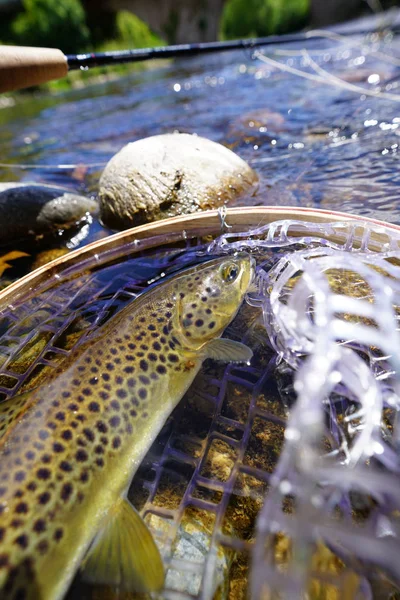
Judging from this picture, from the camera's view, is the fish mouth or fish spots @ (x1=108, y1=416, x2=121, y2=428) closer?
fish spots @ (x1=108, y1=416, x2=121, y2=428)

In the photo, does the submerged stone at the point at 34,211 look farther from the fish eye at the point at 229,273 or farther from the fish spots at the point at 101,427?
the fish spots at the point at 101,427

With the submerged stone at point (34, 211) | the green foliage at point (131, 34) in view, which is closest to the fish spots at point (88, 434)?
the submerged stone at point (34, 211)

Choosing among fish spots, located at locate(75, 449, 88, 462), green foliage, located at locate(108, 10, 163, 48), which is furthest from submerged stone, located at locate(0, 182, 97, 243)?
green foliage, located at locate(108, 10, 163, 48)

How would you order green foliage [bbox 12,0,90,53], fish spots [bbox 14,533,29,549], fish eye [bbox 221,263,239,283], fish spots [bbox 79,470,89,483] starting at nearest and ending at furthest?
fish spots [bbox 14,533,29,549]
fish spots [bbox 79,470,89,483]
fish eye [bbox 221,263,239,283]
green foliage [bbox 12,0,90,53]

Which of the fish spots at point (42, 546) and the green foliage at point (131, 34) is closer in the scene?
the fish spots at point (42, 546)

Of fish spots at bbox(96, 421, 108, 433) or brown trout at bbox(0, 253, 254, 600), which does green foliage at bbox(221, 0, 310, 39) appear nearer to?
brown trout at bbox(0, 253, 254, 600)

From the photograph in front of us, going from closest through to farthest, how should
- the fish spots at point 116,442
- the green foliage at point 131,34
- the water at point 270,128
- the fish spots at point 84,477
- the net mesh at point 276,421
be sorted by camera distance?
1. the net mesh at point 276,421
2. the fish spots at point 84,477
3. the fish spots at point 116,442
4. the water at point 270,128
5. the green foliage at point 131,34

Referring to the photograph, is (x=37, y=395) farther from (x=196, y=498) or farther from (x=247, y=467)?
(x=247, y=467)

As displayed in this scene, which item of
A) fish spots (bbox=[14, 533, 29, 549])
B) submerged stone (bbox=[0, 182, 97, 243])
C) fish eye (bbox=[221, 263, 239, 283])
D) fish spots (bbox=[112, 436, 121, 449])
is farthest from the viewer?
submerged stone (bbox=[0, 182, 97, 243])
